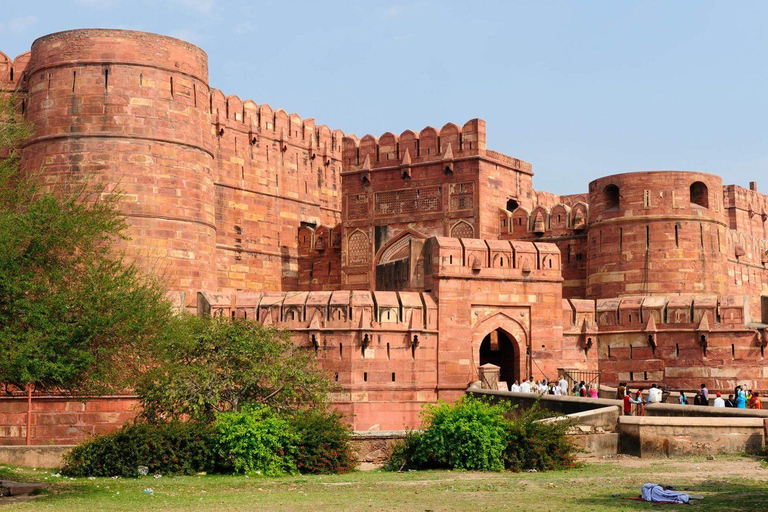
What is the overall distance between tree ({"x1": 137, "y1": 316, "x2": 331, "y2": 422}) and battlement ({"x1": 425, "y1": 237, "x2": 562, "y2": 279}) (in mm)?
5324

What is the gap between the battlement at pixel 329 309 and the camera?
22609 millimetres

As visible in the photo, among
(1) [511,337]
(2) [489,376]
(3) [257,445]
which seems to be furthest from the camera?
(1) [511,337]

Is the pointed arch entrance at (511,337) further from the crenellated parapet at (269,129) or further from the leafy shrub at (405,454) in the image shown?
the crenellated parapet at (269,129)

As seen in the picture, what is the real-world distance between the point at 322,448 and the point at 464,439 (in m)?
1.92

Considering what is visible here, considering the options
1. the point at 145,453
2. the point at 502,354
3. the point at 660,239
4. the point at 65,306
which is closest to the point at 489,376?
the point at 502,354

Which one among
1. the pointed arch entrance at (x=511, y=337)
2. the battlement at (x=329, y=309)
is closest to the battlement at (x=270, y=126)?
the battlement at (x=329, y=309)

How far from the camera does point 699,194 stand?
2888 centimetres

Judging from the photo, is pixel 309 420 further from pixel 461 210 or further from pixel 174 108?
pixel 461 210

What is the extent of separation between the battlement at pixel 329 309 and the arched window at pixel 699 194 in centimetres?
920

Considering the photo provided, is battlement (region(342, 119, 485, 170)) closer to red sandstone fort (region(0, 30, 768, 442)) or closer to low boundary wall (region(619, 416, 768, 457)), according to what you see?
red sandstone fort (region(0, 30, 768, 442))

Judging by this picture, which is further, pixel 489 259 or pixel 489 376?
pixel 489 259

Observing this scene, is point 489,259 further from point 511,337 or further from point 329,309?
point 329,309

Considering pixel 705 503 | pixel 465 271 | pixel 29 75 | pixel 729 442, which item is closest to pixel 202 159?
pixel 29 75

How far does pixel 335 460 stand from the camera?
14.6 metres
